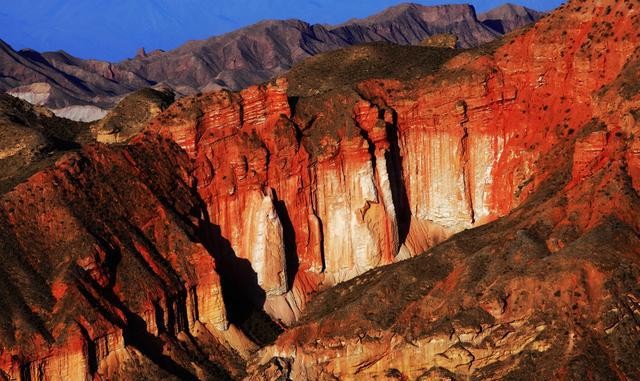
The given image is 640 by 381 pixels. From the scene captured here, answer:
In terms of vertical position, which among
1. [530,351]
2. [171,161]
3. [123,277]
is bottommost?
[530,351]

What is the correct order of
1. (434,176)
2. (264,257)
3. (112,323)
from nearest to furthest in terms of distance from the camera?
1. (112,323)
2. (264,257)
3. (434,176)

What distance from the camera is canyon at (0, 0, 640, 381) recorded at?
59875mm

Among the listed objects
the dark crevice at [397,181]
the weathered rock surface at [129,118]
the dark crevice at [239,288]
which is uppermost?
the weathered rock surface at [129,118]

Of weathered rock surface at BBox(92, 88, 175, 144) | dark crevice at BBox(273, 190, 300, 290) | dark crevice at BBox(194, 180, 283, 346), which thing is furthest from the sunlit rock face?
weathered rock surface at BBox(92, 88, 175, 144)

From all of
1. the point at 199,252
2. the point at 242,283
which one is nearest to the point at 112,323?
the point at 199,252

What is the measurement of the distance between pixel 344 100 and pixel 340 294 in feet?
43.2

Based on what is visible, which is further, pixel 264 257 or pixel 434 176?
pixel 434 176

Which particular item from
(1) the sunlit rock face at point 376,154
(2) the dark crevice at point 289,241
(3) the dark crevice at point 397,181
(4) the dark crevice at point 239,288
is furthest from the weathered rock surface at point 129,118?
(3) the dark crevice at point 397,181

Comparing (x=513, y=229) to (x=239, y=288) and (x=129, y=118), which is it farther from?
(x=129, y=118)

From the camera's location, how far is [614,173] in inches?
2552

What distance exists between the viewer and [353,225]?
259ft

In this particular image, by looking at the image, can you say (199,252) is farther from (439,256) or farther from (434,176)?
(434,176)

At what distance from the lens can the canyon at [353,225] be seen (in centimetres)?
5988

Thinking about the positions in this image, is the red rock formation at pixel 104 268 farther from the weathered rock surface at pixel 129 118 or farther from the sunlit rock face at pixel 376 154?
the weathered rock surface at pixel 129 118
